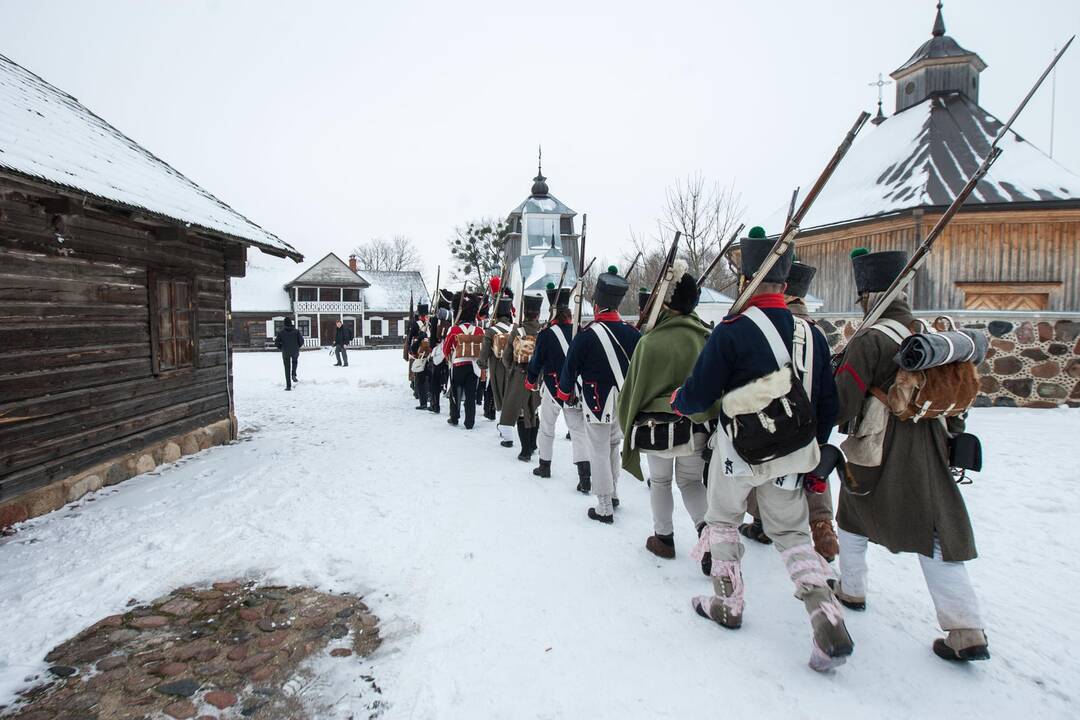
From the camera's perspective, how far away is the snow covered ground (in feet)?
8.16

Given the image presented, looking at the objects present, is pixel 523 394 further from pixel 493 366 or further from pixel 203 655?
pixel 203 655

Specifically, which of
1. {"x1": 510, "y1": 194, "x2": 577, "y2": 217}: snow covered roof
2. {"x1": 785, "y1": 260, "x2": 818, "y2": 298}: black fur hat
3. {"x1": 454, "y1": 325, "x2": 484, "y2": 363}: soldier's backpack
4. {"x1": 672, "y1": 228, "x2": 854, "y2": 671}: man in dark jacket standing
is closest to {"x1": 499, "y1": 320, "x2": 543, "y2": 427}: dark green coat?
{"x1": 454, "y1": 325, "x2": 484, "y2": 363}: soldier's backpack

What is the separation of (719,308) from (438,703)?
39.1 feet

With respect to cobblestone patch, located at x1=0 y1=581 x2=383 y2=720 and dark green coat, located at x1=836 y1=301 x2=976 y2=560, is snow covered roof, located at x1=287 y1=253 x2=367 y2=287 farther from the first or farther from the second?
dark green coat, located at x1=836 y1=301 x2=976 y2=560

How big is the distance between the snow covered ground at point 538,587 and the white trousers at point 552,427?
0.37 meters

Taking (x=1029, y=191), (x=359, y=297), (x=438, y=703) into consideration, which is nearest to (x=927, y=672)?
(x=438, y=703)

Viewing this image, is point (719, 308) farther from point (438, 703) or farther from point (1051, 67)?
point (438, 703)

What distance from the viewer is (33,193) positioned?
4.33 meters

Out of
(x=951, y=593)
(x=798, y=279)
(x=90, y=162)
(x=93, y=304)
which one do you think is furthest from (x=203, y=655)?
(x=90, y=162)

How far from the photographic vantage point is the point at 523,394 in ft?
22.6

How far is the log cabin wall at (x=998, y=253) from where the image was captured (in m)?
12.2

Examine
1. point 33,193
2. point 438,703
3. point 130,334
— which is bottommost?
point 438,703

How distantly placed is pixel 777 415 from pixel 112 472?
627 cm

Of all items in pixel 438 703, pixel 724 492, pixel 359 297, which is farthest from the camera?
pixel 359 297
